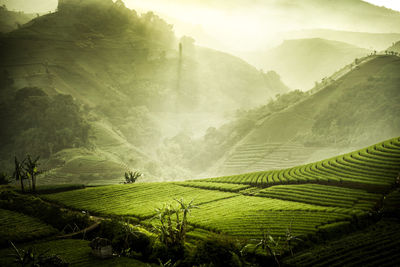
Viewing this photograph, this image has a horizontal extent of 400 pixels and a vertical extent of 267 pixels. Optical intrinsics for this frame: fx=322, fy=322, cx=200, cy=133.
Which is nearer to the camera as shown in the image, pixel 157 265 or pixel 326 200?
pixel 157 265

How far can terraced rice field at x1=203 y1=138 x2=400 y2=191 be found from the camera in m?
60.5

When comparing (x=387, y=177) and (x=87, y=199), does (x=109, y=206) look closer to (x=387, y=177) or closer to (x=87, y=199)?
(x=87, y=199)

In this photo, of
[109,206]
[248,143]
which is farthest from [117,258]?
[248,143]

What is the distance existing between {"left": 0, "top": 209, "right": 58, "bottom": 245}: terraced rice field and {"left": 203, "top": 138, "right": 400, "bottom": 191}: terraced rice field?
42945mm

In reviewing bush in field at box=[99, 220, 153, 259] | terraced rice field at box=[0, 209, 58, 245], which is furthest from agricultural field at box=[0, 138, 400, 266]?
bush in field at box=[99, 220, 153, 259]

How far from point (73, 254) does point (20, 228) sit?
13091mm

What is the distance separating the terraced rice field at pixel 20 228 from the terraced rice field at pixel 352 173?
42.9 metres

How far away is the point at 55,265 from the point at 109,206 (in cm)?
2664

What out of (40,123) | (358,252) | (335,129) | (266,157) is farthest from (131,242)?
(40,123)

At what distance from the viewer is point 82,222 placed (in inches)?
1821

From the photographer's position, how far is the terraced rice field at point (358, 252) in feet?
98.9

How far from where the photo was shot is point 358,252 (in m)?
32.1

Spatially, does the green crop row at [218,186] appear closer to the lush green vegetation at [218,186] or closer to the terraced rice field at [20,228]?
the lush green vegetation at [218,186]

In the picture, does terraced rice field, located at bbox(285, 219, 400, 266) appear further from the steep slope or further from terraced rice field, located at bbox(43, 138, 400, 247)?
the steep slope
